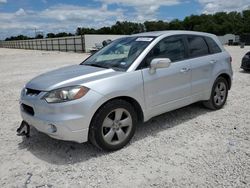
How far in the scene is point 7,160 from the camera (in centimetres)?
379

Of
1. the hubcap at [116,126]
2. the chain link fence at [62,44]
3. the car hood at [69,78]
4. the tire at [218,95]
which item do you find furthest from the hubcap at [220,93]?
the chain link fence at [62,44]

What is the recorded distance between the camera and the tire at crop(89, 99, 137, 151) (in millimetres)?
3654

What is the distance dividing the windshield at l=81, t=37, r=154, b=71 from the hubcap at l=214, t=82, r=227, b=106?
6.64 feet

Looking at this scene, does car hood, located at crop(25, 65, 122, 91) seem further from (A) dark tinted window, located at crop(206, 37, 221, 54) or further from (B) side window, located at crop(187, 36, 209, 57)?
(A) dark tinted window, located at crop(206, 37, 221, 54)

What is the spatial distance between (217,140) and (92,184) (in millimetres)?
2112

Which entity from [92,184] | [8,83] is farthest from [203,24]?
[92,184]

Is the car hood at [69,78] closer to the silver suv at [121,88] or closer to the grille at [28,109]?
the silver suv at [121,88]

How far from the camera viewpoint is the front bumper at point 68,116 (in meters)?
3.47

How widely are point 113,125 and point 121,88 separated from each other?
54 cm

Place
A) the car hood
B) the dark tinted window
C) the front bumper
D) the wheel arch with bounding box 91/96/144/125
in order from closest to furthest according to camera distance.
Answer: the front bumper, the car hood, the wheel arch with bounding box 91/96/144/125, the dark tinted window

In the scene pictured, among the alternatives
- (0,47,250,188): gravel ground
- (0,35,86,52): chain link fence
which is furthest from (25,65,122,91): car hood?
(0,35,86,52): chain link fence

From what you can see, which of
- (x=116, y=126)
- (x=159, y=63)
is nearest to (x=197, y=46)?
(x=159, y=63)

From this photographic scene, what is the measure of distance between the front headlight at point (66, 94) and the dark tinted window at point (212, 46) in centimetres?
306

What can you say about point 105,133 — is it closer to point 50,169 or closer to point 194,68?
point 50,169
